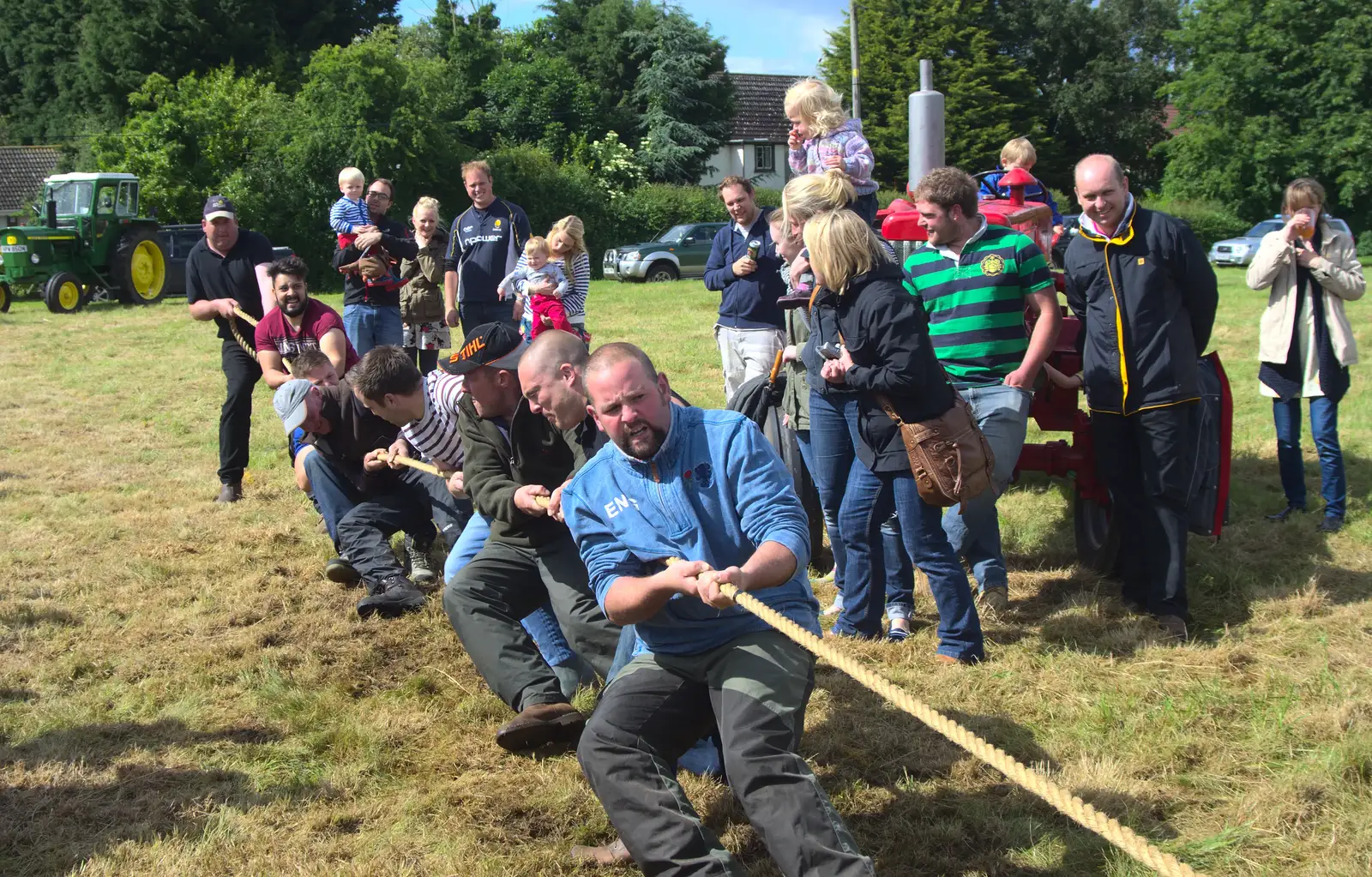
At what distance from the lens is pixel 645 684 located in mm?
3191

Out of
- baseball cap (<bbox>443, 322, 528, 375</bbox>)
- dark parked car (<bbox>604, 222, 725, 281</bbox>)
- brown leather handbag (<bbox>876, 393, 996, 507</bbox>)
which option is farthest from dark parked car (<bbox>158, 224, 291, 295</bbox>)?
brown leather handbag (<bbox>876, 393, 996, 507</bbox>)

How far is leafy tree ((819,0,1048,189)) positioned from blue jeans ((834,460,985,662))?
3879 centimetres

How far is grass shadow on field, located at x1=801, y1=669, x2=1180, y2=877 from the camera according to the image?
132 inches

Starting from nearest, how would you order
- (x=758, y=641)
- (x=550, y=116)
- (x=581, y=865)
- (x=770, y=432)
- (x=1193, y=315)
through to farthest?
(x=758, y=641) < (x=581, y=865) < (x=1193, y=315) < (x=770, y=432) < (x=550, y=116)

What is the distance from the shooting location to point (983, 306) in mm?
4977

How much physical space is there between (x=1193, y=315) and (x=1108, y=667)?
1521 millimetres


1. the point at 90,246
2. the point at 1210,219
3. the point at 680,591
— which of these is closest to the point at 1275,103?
the point at 1210,219

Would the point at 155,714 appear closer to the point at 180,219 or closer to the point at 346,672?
the point at 346,672

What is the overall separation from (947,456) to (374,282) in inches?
222

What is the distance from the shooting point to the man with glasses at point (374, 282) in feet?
28.8

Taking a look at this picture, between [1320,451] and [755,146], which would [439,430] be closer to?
[1320,451]

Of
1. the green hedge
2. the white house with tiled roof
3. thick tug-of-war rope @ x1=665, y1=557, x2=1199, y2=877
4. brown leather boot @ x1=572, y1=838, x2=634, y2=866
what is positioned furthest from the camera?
the white house with tiled roof

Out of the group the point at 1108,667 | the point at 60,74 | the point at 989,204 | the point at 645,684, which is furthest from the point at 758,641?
the point at 60,74

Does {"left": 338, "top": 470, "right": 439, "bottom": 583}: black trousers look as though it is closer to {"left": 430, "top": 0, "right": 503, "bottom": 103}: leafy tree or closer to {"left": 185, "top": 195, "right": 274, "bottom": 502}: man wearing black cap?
{"left": 185, "top": 195, "right": 274, "bottom": 502}: man wearing black cap
